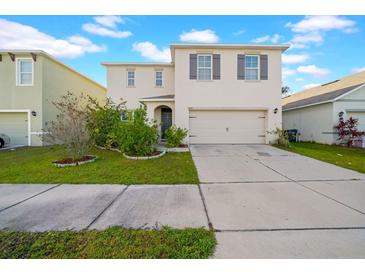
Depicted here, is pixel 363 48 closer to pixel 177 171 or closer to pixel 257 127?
pixel 257 127

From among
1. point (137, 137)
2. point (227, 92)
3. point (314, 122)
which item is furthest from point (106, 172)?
point (314, 122)

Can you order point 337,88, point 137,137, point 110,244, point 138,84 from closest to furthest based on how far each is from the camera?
point 110,244, point 137,137, point 138,84, point 337,88

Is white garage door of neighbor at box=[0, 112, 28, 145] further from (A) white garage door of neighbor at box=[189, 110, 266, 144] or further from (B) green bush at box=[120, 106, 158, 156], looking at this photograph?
(A) white garage door of neighbor at box=[189, 110, 266, 144]

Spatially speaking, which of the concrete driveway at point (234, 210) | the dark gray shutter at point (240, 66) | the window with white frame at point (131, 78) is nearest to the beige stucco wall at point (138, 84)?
the window with white frame at point (131, 78)

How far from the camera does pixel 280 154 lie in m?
9.41

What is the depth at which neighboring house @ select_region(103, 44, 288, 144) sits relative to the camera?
474 inches

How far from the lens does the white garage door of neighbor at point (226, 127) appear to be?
12.5 meters

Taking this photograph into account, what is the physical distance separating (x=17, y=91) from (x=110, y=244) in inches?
576

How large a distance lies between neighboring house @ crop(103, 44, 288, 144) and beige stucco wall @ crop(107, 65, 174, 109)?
306 centimetres

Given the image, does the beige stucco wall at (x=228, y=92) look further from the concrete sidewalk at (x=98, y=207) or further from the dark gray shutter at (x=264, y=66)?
the concrete sidewalk at (x=98, y=207)

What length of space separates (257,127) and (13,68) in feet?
52.2

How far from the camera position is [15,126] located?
1291 centimetres

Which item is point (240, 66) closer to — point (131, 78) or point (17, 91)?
point (131, 78)

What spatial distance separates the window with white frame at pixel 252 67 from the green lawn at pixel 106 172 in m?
7.51
